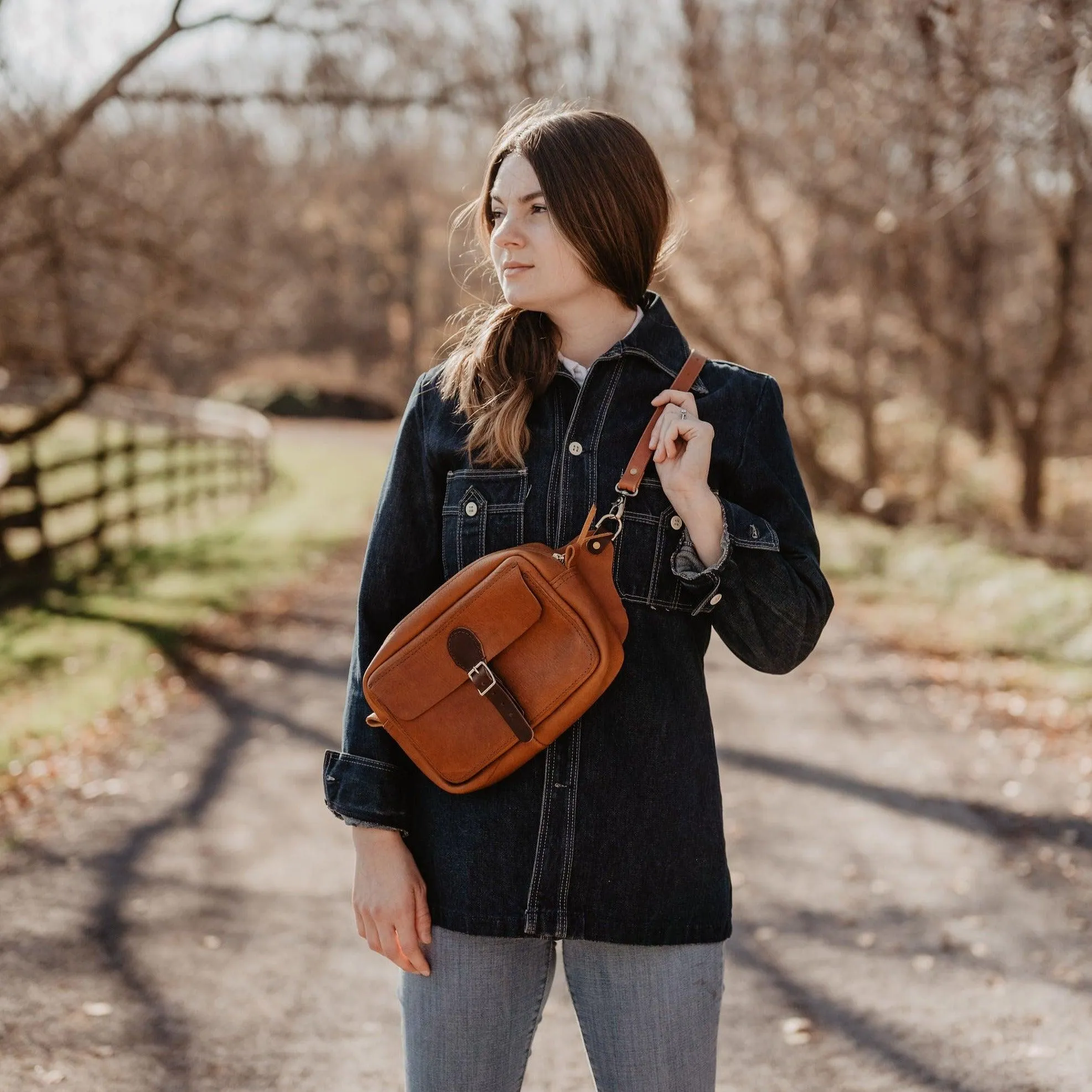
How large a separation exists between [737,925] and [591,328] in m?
2.97

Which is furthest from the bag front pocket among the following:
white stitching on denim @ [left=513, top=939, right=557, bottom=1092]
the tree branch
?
the tree branch

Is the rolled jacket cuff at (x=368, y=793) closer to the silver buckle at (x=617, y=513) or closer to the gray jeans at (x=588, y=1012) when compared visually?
the gray jeans at (x=588, y=1012)

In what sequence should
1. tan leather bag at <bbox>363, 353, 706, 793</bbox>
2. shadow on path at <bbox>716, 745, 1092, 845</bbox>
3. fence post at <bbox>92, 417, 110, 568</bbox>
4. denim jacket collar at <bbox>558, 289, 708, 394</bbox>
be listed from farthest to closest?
fence post at <bbox>92, 417, 110, 568</bbox>
shadow on path at <bbox>716, 745, 1092, 845</bbox>
denim jacket collar at <bbox>558, 289, 708, 394</bbox>
tan leather bag at <bbox>363, 353, 706, 793</bbox>

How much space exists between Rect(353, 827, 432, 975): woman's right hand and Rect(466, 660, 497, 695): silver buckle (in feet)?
0.98

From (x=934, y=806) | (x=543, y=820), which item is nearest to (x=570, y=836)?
(x=543, y=820)

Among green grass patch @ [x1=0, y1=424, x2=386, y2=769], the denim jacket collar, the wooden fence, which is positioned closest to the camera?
the denim jacket collar

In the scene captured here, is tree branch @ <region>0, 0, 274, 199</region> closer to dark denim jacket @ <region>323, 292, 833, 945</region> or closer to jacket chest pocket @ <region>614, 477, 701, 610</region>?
dark denim jacket @ <region>323, 292, 833, 945</region>

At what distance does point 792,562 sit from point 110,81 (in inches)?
278

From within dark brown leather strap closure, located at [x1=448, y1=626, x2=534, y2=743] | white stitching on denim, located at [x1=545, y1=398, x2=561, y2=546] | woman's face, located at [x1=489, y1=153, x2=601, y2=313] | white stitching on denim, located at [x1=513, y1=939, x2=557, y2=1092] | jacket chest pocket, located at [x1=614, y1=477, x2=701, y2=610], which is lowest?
white stitching on denim, located at [x1=513, y1=939, x2=557, y2=1092]

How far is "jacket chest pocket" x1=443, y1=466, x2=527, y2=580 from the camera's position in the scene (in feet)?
5.86

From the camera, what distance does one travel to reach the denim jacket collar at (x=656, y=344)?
185 cm

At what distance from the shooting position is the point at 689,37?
40.9ft

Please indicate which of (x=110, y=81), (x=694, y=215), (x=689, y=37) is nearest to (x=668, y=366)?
(x=110, y=81)

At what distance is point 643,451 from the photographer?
1734 mm
